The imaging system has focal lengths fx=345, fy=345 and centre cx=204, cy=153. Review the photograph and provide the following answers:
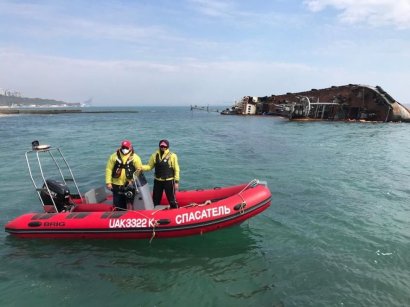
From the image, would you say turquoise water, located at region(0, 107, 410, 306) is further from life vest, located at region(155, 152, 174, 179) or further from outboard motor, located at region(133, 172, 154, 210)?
life vest, located at region(155, 152, 174, 179)

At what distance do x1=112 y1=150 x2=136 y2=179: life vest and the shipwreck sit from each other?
41.7 m

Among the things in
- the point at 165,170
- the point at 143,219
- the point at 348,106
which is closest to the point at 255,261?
the point at 143,219

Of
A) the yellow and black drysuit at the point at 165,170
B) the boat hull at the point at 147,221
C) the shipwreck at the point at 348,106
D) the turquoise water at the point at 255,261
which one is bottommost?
the turquoise water at the point at 255,261

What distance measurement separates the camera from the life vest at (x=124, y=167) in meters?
7.83

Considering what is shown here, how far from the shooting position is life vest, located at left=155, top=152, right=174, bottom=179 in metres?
7.91

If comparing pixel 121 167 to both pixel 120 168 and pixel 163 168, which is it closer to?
pixel 120 168

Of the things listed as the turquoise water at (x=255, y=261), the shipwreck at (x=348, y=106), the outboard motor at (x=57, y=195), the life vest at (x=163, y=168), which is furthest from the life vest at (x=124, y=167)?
the shipwreck at (x=348, y=106)

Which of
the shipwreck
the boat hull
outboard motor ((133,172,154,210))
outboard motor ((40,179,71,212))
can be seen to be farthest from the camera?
the shipwreck

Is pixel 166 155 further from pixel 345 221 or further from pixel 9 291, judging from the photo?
pixel 345 221

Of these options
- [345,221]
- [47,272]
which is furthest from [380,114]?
[47,272]

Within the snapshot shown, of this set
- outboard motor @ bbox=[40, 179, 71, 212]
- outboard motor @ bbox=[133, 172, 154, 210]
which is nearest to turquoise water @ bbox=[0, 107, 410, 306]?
outboard motor @ bbox=[133, 172, 154, 210]

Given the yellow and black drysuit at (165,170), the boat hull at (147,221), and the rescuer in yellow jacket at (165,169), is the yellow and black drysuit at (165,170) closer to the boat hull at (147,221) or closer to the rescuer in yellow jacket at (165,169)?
the rescuer in yellow jacket at (165,169)

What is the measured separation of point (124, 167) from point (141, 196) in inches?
32.5

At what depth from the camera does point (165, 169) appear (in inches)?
314
